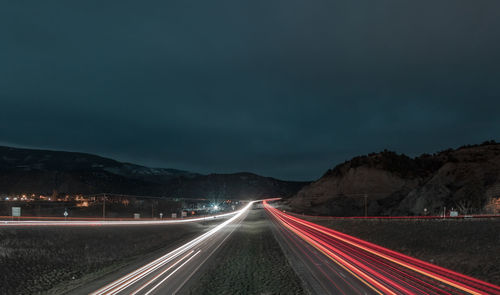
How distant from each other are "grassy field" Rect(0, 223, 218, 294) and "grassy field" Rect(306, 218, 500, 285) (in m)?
23.2

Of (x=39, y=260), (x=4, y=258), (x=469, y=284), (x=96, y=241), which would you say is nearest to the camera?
(x=469, y=284)

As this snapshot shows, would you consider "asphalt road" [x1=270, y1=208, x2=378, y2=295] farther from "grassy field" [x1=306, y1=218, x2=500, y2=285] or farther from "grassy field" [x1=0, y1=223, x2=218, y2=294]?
"grassy field" [x1=0, y1=223, x2=218, y2=294]

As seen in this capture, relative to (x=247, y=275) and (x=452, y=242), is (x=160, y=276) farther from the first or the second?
(x=452, y=242)

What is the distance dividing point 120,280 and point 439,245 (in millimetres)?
22653

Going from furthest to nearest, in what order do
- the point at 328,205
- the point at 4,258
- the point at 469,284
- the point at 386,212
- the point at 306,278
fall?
the point at 328,205
the point at 386,212
the point at 4,258
the point at 306,278
the point at 469,284

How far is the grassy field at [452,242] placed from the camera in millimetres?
17416

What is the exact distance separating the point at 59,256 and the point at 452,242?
101ft

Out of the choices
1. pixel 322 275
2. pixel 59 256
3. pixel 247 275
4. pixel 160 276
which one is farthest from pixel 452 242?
pixel 59 256

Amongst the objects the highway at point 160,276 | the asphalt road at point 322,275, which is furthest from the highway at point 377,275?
the highway at point 160,276

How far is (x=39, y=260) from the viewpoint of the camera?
22703mm

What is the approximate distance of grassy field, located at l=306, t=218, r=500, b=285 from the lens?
17.4 meters

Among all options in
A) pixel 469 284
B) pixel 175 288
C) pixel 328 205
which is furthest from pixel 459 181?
pixel 175 288

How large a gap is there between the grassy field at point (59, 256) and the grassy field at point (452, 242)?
2323 centimetres

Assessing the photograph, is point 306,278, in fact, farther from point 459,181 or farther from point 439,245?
point 459,181
